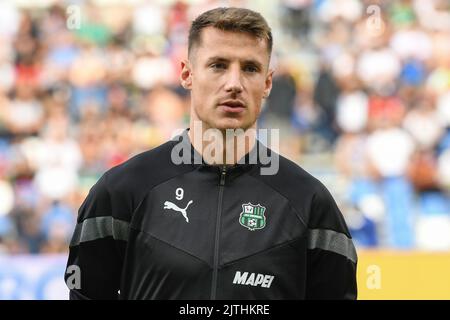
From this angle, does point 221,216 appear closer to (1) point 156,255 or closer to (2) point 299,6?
(1) point 156,255

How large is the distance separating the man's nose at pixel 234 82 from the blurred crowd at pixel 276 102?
5.17 metres

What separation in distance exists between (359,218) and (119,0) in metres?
4.91

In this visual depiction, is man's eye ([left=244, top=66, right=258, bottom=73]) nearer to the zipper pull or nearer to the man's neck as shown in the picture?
the man's neck

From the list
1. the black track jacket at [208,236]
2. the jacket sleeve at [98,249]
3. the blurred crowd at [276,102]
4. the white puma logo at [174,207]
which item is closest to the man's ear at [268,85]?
the black track jacket at [208,236]

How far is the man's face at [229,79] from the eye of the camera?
362 cm

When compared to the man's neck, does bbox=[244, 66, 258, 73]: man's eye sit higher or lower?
higher

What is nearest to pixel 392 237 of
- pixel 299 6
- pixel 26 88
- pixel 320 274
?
pixel 299 6

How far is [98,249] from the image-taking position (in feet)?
11.8

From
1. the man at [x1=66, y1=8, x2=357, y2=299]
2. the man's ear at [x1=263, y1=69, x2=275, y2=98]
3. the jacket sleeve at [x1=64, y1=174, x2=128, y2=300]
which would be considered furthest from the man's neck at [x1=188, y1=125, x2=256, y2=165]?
the jacket sleeve at [x1=64, y1=174, x2=128, y2=300]

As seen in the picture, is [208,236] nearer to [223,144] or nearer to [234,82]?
[223,144]

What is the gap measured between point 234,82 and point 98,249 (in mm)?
790

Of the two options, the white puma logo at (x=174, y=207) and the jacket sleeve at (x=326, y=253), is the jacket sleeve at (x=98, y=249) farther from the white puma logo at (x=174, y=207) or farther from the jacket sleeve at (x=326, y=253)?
the jacket sleeve at (x=326, y=253)

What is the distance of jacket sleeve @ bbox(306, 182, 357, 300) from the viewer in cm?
361

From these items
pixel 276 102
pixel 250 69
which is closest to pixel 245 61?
Result: pixel 250 69
